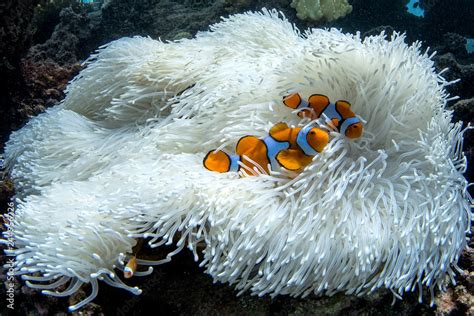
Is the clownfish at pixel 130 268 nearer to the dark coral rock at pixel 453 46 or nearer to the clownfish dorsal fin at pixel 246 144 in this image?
the clownfish dorsal fin at pixel 246 144

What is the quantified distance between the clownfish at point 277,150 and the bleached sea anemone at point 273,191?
7 centimetres

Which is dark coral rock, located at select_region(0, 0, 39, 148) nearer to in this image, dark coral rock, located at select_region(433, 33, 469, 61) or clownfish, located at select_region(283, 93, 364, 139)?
clownfish, located at select_region(283, 93, 364, 139)

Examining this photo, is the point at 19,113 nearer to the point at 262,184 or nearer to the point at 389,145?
the point at 262,184

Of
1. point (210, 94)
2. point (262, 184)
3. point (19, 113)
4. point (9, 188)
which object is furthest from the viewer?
point (19, 113)

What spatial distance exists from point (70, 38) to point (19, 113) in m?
2.16

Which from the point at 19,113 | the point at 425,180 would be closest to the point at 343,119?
the point at 425,180

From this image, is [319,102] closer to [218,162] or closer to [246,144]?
[246,144]

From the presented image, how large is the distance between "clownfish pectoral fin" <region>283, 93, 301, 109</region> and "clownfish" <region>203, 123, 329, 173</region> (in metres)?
0.19

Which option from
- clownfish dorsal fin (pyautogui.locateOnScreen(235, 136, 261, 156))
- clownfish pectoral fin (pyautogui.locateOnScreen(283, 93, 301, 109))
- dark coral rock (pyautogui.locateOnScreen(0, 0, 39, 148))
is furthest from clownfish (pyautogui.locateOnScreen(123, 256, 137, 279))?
dark coral rock (pyautogui.locateOnScreen(0, 0, 39, 148))

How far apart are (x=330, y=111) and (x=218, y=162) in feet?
2.20

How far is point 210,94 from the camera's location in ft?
8.72

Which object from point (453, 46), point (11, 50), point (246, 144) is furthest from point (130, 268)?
point (453, 46)

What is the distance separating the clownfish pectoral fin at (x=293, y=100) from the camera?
7.79 ft

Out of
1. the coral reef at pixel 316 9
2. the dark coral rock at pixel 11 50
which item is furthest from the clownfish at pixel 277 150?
the coral reef at pixel 316 9
